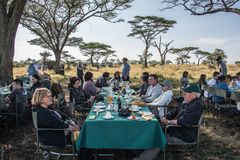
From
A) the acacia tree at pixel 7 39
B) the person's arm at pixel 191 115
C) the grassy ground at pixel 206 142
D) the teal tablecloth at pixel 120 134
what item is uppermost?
the acacia tree at pixel 7 39

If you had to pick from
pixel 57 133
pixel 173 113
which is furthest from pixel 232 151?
pixel 57 133

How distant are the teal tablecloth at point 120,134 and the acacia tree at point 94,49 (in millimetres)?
43900

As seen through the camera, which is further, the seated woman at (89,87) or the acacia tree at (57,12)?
the acacia tree at (57,12)

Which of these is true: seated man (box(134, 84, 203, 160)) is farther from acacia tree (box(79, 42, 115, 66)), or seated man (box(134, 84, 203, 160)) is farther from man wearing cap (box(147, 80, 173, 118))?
acacia tree (box(79, 42, 115, 66))

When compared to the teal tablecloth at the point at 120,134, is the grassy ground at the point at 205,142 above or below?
below

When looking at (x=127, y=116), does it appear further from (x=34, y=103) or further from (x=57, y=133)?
(x=34, y=103)

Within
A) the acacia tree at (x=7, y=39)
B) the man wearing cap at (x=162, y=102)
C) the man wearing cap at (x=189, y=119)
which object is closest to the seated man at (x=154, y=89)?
the man wearing cap at (x=162, y=102)

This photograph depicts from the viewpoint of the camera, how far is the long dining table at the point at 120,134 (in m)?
4.62

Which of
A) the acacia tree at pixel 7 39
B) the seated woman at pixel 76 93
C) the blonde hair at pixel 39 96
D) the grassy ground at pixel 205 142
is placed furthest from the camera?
the acacia tree at pixel 7 39

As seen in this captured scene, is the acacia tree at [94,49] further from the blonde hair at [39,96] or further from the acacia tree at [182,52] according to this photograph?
the blonde hair at [39,96]

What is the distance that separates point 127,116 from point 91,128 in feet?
2.08

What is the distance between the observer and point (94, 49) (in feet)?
167

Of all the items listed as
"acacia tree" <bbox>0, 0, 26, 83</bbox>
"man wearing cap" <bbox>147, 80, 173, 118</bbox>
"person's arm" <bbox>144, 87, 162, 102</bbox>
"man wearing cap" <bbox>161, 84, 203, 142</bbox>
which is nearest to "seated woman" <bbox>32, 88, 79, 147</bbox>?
→ "man wearing cap" <bbox>161, 84, 203, 142</bbox>

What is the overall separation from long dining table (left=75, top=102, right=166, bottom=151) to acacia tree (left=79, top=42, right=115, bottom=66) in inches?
1728
